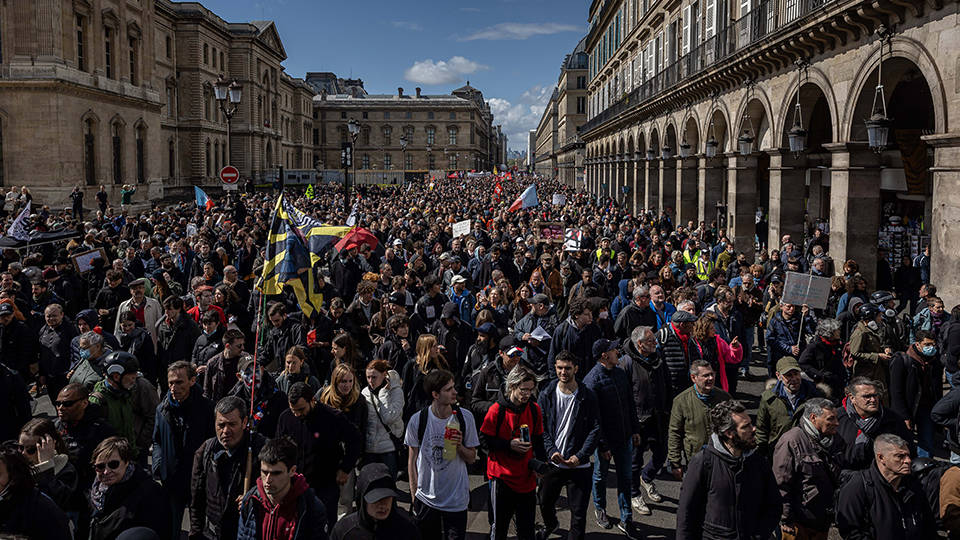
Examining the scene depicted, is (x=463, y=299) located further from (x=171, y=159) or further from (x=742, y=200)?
Answer: (x=171, y=159)

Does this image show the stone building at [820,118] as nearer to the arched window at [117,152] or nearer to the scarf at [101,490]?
the scarf at [101,490]

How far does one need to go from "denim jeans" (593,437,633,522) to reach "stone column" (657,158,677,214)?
2492 centimetres

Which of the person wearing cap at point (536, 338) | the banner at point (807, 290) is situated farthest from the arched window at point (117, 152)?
the banner at point (807, 290)

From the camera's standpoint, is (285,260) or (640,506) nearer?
(640,506)

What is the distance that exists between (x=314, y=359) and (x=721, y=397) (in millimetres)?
4377

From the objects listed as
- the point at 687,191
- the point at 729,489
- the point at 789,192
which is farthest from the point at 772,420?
the point at 687,191

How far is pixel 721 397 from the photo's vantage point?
20.3 ft

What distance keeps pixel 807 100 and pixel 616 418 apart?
14.2 metres

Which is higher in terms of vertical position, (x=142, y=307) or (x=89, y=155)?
(x=89, y=155)

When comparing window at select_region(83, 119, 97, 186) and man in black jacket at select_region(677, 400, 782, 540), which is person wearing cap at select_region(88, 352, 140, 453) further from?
window at select_region(83, 119, 97, 186)

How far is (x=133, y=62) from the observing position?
4169 cm

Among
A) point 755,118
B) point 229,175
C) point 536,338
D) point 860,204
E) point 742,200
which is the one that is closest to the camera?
point 536,338

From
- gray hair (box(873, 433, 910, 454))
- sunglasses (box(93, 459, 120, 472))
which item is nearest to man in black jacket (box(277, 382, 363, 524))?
sunglasses (box(93, 459, 120, 472))

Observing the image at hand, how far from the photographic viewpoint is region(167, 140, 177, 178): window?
5722cm
